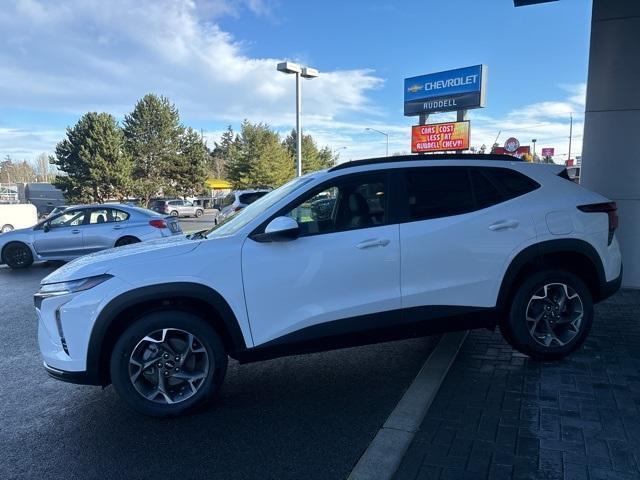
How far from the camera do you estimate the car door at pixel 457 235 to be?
3.80 meters

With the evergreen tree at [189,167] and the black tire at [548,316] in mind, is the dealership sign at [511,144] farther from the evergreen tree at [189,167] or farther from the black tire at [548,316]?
the evergreen tree at [189,167]

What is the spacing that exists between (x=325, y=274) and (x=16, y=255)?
10423 millimetres

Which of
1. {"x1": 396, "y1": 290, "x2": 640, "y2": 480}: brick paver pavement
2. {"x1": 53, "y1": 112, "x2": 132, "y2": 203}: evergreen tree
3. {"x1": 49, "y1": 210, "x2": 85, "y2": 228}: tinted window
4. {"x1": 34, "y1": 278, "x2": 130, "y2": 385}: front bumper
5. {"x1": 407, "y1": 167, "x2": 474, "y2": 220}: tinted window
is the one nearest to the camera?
{"x1": 396, "y1": 290, "x2": 640, "y2": 480}: brick paver pavement

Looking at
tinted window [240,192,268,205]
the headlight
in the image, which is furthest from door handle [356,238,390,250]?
tinted window [240,192,268,205]

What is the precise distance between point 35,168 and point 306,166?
9594cm

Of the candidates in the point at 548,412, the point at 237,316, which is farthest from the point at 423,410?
the point at 237,316

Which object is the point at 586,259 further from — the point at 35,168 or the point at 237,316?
the point at 35,168

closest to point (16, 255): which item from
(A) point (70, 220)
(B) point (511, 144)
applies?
(A) point (70, 220)

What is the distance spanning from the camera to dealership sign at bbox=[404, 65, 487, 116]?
28.6 m

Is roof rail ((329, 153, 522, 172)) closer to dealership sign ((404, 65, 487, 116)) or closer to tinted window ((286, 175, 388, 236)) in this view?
tinted window ((286, 175, 388, 236))

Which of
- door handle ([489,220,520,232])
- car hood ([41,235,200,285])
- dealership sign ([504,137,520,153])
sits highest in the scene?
dealership sign ([504,137,520,153])

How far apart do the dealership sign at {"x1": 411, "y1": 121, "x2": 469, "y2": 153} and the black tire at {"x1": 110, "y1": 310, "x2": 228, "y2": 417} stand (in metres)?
27.9

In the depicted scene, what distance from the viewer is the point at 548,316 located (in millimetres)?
4266

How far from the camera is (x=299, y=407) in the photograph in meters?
3.69
